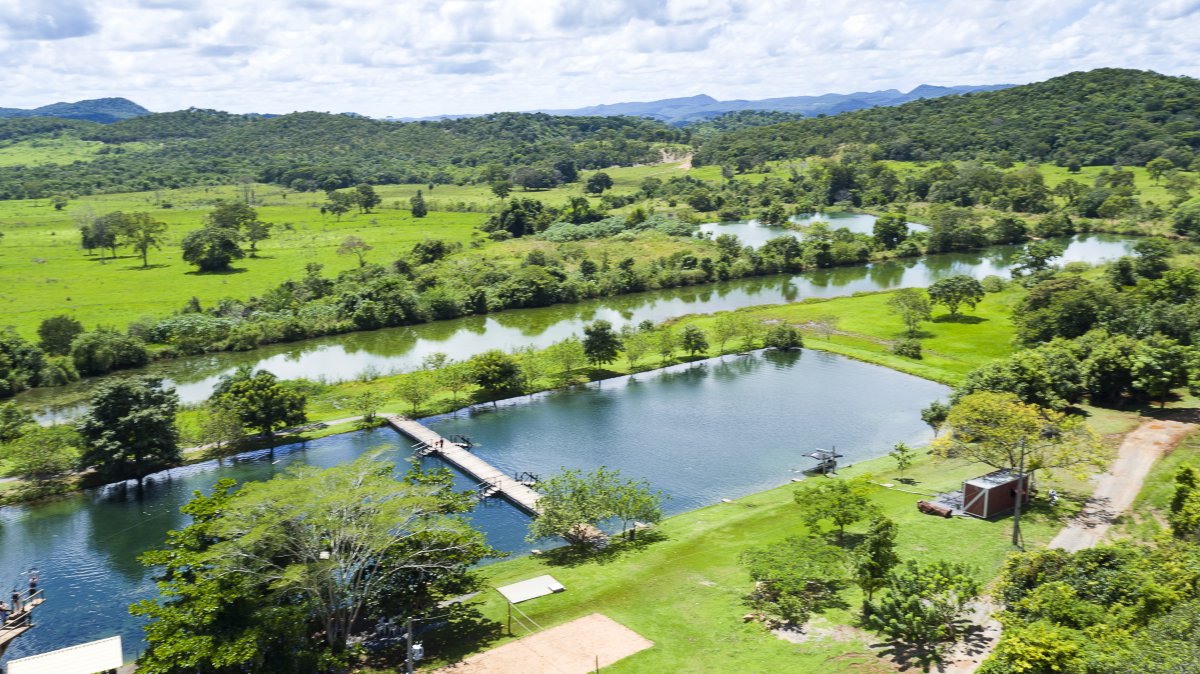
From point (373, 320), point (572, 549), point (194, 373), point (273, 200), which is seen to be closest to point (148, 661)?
point (572, 549)

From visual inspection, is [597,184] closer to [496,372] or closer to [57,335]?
[57,335]

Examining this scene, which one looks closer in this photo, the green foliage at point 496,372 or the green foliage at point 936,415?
the green foliage at point 936,415

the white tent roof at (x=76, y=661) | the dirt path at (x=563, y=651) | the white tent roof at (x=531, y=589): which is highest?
the white tent roof at (x=76, y=661)

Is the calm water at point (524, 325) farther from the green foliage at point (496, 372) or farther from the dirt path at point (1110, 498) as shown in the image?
the dirt path at point (1110, 498)

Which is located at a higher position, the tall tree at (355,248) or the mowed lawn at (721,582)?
the tall tree at (355,248)

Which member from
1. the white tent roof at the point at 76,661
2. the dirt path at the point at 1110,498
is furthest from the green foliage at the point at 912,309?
the white tent roof at the point at 76,661

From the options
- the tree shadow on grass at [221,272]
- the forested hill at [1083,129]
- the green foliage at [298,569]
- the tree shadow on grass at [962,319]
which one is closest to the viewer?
the green foliage at [298,569]

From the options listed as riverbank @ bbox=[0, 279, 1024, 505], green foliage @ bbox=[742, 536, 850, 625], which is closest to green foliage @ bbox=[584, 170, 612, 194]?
riverbank @ bbox=[0, 279, 1024, 505]

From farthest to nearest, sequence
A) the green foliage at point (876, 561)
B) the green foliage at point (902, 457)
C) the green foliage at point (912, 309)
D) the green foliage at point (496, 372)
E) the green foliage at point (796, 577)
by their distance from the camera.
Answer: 1. the green foliage at point (912, 309)
2. the green foliage at point (496, 372)
3. the green foliage at point (902, 457)
4. the green foliage at point (796, 577)
5. the green foliage at point (876, 561)
